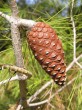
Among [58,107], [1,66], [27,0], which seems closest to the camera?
[1,66]

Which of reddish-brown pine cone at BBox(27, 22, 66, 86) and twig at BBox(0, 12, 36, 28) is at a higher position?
twig at BBox(0, 12, 36, 28)

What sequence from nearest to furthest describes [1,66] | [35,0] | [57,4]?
[1,66]
[57,4]
[35,0]

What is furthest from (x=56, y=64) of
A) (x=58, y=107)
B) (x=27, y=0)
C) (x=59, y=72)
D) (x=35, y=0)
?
(x=27, y=0)

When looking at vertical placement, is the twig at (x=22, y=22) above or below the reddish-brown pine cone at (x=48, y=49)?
above

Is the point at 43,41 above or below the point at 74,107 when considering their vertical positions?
above

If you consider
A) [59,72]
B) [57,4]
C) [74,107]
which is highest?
[57,4]

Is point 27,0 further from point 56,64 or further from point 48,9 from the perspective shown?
point 56,64

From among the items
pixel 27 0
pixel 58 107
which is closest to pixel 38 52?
pixel 58 107

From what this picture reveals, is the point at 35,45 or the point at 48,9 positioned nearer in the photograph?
the point at 35,45
